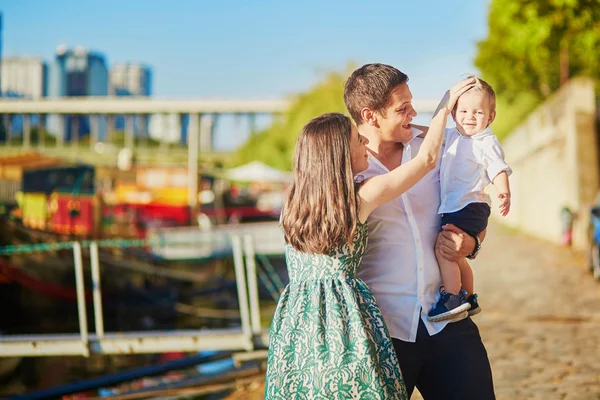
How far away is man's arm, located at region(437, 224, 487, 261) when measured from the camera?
2748 mm

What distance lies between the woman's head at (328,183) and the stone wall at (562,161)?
16.4m

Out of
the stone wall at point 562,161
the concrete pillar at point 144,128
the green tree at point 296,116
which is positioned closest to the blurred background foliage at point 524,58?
the green tree at point 296,116

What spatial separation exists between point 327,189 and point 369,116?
1.21 feet

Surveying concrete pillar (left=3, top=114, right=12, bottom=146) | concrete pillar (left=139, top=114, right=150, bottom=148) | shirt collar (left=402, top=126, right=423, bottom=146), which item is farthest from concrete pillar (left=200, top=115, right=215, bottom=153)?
shirt collar (left=402, top=126, right=423, bottom=146)

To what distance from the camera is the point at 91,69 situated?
158875mm

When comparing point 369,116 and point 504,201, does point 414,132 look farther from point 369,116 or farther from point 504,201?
point 504,201

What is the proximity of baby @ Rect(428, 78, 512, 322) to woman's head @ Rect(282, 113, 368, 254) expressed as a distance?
38 centimetres

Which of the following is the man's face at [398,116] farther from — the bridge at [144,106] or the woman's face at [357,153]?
the bridge at [144,106]

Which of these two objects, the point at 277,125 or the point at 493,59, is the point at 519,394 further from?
the point at 277,125

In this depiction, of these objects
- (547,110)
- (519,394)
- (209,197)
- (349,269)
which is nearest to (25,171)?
(209,197)

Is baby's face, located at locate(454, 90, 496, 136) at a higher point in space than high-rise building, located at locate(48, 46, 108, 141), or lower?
lower

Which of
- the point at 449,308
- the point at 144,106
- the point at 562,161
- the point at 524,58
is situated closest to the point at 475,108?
the point at 449,308

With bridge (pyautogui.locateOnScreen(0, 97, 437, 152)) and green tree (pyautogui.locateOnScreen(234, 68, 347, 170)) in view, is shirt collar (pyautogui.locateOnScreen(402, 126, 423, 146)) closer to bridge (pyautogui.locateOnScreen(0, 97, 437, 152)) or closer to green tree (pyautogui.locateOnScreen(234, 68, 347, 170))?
green tree (pyautogui.locateOnScreen(234, 68, 347, 170))

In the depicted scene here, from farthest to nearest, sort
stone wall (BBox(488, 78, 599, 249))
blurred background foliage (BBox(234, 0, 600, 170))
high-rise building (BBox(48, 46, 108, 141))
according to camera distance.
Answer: high-rise building (BBox(48, 46, 108, 141)), stone wall (BBox(488, 78, 599, 249)), blurred background foliage (BBox(234, 0, 600, 170))
